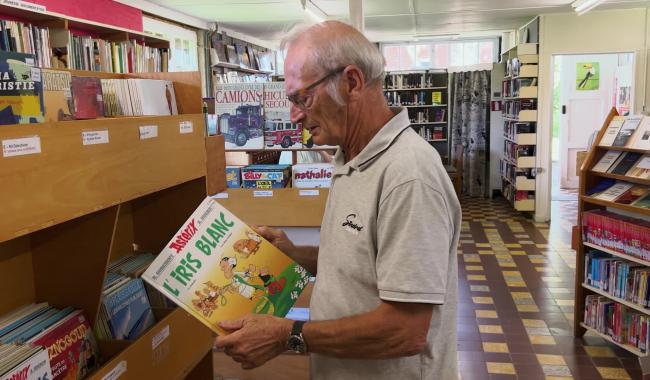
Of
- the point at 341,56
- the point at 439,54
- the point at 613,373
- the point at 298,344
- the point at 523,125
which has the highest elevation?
the point at 439,54

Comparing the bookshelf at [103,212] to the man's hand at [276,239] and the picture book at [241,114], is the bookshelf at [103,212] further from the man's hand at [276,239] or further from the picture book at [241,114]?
the picture book at [241,114]

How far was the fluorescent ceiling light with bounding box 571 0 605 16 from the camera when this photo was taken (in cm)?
696

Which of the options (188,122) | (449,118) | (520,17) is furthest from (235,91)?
(449,118)

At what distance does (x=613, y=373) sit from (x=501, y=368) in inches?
29.0

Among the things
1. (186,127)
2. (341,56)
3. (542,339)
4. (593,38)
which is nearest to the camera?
(341,56)

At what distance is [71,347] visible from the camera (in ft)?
5.57

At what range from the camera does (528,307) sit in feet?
17.0

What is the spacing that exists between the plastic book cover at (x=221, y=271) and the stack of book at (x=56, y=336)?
36 cm

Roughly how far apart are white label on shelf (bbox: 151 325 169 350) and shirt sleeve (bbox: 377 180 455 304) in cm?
101

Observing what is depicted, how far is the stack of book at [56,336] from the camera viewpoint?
1.59 metres

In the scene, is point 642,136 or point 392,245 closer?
point 392,245

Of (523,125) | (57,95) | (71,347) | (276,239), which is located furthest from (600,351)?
(523,125)

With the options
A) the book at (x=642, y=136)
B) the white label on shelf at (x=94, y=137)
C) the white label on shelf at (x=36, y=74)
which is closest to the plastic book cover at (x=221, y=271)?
the white label on shelf at (x=94, y=137)

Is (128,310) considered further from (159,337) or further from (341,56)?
(341,56)
